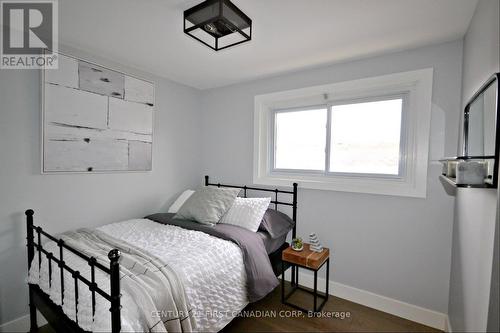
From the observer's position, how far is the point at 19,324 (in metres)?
1.90

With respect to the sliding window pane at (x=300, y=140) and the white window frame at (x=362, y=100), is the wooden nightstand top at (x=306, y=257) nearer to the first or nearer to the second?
the white window frame at (x=362, y=100)

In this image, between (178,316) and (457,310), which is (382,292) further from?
(178,316)

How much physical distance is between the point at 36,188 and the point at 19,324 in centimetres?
110

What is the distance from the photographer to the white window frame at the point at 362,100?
205 centimetres

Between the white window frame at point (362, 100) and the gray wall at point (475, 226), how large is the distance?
31 centimetres

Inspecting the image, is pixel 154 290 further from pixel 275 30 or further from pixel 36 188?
pixel 275 30

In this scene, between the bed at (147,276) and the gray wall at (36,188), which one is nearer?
the bed at (147,276)

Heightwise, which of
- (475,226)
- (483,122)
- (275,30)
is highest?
(275,30)

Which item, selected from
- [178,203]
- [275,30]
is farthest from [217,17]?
[178,203]

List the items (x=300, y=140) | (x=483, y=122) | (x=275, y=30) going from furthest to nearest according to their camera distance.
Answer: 1. (x=300, y=140)
2. (x=275, y=30)
3. (x=483, y=122)

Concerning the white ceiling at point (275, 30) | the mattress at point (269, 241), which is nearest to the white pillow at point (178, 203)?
the mattress at point (269, 241)

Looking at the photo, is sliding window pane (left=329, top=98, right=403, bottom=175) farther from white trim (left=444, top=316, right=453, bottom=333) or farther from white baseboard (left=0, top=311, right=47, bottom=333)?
white baseboard (left=0, top=311, right=47, bottom=333)

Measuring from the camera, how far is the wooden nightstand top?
210 cm

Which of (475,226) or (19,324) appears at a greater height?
(475,226)
